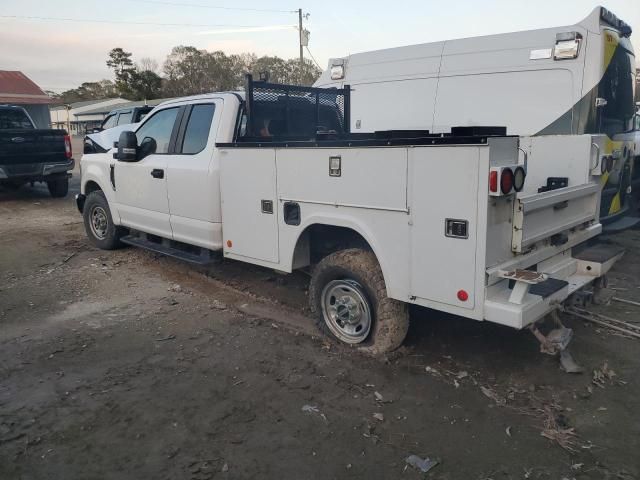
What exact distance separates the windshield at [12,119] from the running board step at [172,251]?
7.50 metres

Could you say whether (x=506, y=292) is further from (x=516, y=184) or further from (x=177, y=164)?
(x=177, y=164)

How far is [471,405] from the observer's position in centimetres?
352

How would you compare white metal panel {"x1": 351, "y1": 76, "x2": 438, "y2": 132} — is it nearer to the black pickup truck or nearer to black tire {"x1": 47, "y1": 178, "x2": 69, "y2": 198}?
the black pickup truck

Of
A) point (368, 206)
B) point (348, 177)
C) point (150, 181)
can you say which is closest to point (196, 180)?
point (150, 181)

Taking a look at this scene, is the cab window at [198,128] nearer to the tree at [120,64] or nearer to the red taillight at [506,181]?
the red taillight at [506,181]

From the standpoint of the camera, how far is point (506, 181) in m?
3.25

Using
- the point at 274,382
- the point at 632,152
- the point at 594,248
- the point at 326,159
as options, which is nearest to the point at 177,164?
the point at 326,159

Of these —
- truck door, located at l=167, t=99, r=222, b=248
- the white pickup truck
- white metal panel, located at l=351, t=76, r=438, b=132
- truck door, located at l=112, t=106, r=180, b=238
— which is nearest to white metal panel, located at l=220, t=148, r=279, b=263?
the white pickup truck

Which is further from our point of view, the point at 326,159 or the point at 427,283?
the point at 326,159

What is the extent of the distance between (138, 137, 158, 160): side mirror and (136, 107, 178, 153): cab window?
35 mm

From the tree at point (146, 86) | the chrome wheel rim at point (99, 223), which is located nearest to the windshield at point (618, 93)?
the chrome wheel rim at point (99, 223)

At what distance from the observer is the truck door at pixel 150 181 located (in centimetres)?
602

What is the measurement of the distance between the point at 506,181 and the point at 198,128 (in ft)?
→ 11.2

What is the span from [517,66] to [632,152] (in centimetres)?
199
